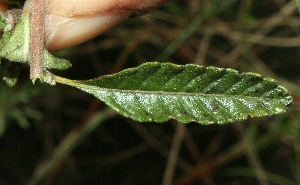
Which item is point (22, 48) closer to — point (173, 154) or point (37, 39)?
point (37, 39)

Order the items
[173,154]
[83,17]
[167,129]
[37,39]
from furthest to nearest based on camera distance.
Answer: [167,129], [173,154], [83,17], [37,39]

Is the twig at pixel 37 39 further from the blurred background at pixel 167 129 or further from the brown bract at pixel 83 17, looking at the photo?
the blurred background at pixel 167 129

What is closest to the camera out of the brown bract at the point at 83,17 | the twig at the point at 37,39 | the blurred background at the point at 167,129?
the twig at the point at 37,39

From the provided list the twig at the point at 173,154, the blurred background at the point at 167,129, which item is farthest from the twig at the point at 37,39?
the twig at the point at 173,154

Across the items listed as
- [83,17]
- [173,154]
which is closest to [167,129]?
[173,154]

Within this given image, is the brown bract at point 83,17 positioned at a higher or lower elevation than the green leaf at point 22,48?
higher

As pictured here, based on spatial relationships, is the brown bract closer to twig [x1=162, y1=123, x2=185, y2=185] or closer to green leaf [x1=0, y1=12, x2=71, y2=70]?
green leaf [x1=0, y1=12, x2=71, y2=70]

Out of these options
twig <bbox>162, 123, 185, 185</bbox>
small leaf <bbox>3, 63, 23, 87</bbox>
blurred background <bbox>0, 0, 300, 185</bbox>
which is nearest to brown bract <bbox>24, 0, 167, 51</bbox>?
small leaf <bbox>3, 63, 23, 87</bbox>
